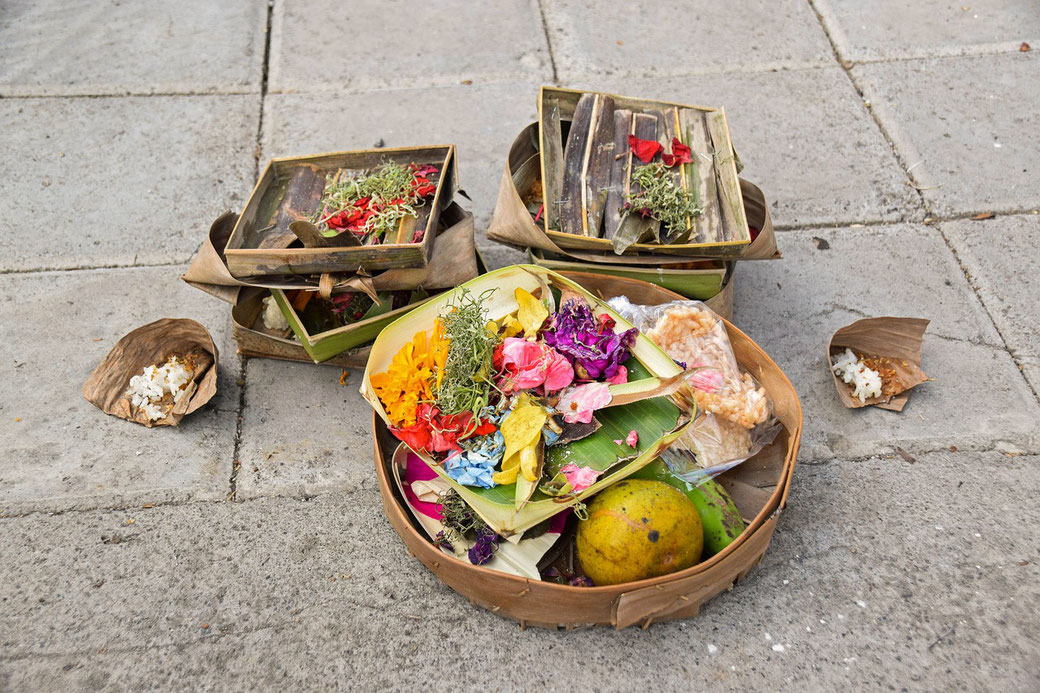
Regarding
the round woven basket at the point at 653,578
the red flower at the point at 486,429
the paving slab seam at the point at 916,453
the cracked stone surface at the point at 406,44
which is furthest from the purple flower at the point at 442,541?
the cracked stone surface at the point at 406,44

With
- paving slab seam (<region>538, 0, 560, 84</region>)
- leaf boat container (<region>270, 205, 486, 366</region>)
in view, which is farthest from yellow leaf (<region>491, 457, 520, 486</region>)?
paving slab seam (<region>538, 0, 560, 84</region>)

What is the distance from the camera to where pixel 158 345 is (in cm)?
280

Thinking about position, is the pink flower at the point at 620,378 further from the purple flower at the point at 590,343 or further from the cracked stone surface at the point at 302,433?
the cracked stone surface at the point at 302,433

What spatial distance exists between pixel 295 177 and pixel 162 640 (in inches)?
63.3

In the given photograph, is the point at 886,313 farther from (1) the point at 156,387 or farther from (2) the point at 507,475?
(1) the point at 156,387

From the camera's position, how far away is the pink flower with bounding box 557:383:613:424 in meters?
2.23

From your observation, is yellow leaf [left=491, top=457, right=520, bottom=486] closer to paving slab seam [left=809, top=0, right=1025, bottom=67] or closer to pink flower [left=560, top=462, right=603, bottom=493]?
pink flower [left=560, top=462, right=603, bottom=493]

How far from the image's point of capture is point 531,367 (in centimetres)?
231

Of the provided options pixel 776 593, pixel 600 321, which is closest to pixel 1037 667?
pixel 776 593

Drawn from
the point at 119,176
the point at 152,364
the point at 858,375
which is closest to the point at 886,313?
the point at 858,375

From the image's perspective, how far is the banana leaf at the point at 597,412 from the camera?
2.12 meters

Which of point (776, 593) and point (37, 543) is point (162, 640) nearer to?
point (37, 543)

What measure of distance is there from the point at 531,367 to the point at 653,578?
68 cm

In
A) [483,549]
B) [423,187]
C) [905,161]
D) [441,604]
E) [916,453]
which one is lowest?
[916,453]
